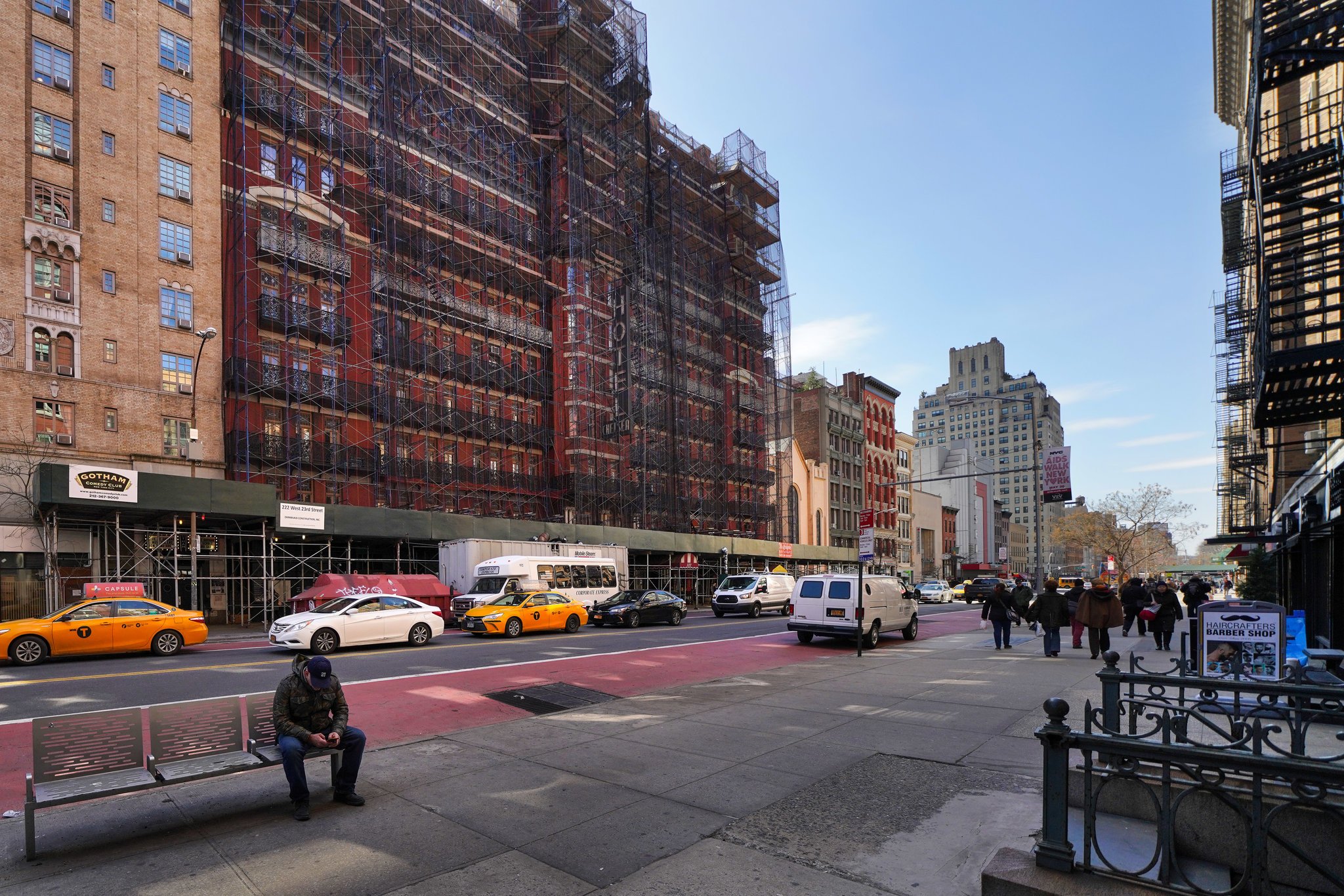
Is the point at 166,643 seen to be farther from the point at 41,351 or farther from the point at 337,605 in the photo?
the point at 41,351

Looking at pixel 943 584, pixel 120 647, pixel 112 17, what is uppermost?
pixel 112 17

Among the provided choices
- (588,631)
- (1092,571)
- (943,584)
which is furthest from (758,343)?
(1092,571)

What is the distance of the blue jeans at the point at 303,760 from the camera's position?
635 centimetres

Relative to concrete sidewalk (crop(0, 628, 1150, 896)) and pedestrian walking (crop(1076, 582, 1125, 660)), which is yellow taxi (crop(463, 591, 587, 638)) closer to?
concrete sidewalk (crop(0, 628, 1150, 896))

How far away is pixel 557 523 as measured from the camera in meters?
38.0

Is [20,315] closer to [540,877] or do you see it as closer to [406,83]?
[406,83]

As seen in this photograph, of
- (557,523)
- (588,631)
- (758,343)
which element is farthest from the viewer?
(758,343)

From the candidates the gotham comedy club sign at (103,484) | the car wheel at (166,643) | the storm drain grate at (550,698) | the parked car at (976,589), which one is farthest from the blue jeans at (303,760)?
the parked car at (976,589)

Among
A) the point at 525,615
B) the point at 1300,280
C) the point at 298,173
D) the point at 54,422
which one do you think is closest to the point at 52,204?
the point at 54,422

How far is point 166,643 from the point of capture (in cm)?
1833

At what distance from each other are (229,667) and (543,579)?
44.1ft

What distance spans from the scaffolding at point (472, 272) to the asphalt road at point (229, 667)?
14608 millimetres

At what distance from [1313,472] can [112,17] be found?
42363mm

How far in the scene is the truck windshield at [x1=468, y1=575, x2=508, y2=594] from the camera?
86.9ft
